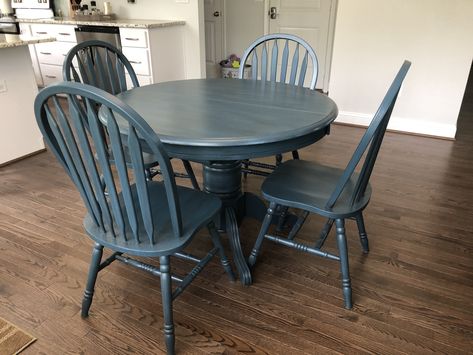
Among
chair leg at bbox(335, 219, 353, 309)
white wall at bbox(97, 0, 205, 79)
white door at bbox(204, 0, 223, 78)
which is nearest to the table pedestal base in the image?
chair leg at bbox(335, 219, 353, 309)

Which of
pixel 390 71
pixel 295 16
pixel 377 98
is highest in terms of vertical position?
pixel 295 16

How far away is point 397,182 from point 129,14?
363cm

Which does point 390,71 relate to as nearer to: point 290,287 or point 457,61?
point 457,61

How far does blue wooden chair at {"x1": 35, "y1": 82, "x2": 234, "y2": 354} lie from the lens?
103 cm

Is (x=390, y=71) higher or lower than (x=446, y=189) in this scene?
higher

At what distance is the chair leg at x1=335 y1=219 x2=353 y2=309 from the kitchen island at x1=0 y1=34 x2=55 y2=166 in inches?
100.0

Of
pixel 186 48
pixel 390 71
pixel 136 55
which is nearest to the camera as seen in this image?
pixel 390 71

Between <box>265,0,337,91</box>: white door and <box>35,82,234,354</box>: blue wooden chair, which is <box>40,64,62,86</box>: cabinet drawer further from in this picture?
<box>35,82,234,354</box>: blue wooden chair

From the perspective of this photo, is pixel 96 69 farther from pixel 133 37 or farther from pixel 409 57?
pixel 409 57

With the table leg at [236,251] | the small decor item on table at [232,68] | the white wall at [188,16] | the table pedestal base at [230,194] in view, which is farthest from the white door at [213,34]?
the table leg at [236,251]

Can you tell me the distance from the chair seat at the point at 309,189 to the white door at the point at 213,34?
3987mm

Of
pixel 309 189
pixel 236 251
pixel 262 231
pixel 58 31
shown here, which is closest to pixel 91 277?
pixel 236 251

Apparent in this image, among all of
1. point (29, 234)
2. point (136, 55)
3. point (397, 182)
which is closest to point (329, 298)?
point (397, 182)

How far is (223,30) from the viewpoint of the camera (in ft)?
17.4
